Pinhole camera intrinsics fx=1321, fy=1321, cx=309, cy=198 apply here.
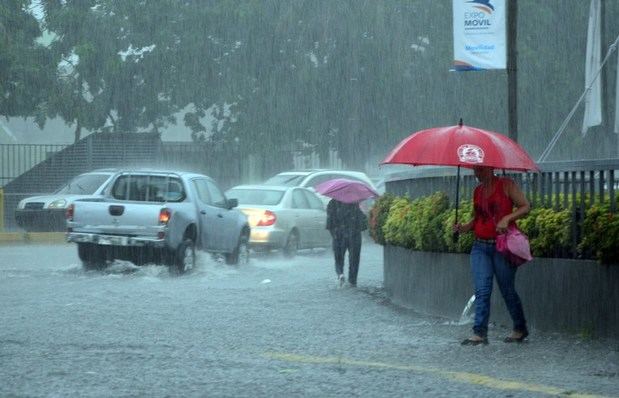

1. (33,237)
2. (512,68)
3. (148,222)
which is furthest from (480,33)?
(33,237)

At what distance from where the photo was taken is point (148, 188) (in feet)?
69.0

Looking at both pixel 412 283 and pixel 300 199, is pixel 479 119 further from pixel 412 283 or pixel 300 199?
pixel 412 283

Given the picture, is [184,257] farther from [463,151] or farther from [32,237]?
[32,237]

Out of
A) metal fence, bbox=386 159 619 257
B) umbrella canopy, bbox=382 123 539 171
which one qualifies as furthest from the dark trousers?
umbrella canopy, bbox=382 123 539 171

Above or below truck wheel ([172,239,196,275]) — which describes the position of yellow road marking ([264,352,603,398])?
below

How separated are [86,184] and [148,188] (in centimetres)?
876

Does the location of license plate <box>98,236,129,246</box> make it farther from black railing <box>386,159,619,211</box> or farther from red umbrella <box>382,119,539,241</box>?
red umbrella <box>382,119,539,241</box>

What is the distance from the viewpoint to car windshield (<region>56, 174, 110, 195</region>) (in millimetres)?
29172

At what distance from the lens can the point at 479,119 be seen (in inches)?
1865

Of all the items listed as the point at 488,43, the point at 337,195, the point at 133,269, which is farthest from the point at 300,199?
the point at 488,43

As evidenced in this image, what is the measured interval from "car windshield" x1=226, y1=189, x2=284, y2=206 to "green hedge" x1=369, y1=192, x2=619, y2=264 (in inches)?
328

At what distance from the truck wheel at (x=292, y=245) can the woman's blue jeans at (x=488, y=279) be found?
1443 cm

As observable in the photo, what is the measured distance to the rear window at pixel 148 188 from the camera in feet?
68.9

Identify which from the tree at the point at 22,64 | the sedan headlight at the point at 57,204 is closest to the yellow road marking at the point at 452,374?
the sedan headlight at the point at 57,204
